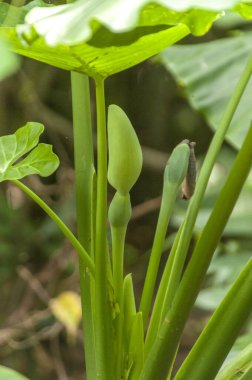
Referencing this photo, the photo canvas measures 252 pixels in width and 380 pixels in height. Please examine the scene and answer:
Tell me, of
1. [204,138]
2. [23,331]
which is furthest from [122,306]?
[204,138]

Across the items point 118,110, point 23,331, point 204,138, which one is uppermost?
point 118,110

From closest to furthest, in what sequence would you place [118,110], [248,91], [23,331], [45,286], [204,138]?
[118,110], [248,91], [23,331], [45,286], [204,138]

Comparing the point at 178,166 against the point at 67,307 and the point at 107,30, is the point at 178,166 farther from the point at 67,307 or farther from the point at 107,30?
the point at 67,307

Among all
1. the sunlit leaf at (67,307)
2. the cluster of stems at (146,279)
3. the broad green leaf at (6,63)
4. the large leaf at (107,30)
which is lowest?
the sunlit leaf at (67,307)

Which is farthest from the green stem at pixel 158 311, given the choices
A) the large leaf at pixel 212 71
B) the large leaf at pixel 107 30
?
the large leaf at pixel 212 71

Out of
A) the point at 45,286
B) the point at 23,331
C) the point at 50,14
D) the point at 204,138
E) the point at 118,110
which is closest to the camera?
the point at 50,14

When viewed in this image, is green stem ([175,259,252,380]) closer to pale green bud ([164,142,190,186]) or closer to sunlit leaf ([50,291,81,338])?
pale green bud ([164,142,190,186])

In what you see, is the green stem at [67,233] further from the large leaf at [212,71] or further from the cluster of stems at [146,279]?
the large leaf at [212,71]

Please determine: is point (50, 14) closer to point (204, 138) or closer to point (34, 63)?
point (34, 63)
